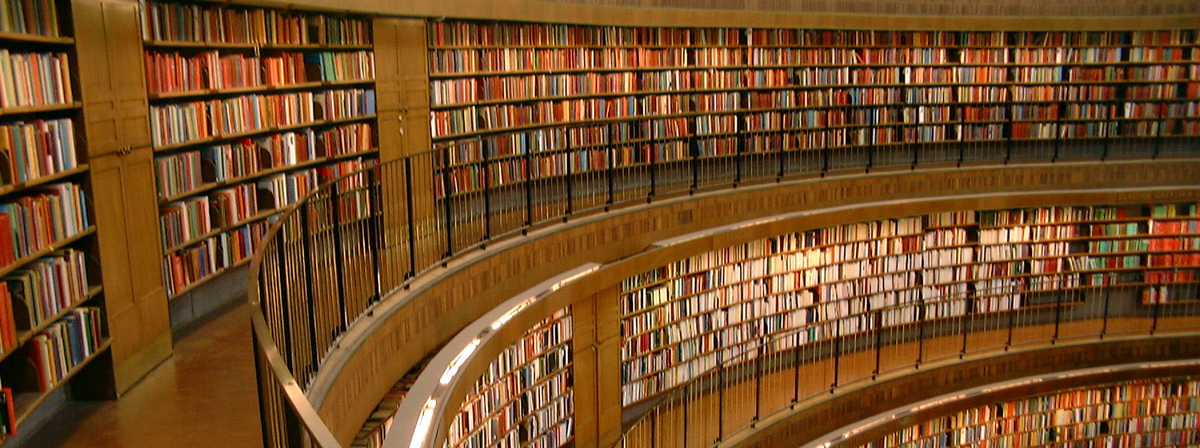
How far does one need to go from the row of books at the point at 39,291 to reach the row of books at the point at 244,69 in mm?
1002

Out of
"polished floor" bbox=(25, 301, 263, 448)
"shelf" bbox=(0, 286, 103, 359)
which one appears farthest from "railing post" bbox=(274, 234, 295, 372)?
"shelf" bbox=(0, 286, 103, 359)

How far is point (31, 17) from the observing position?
3.40 meters

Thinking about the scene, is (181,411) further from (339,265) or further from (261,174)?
(261,174)

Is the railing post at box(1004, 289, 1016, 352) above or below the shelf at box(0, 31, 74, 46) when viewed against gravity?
below

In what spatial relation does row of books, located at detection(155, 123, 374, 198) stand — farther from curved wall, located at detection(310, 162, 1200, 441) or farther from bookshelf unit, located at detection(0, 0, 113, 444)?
curved wall, located at detection(310, 162, 1200, 441)

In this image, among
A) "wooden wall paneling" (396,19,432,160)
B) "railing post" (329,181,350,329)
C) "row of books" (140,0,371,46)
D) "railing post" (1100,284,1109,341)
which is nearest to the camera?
"railing post" (329,181,350,329)

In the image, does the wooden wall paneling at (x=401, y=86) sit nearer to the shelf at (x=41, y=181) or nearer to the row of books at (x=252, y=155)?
the row of books at (x=252, y=155)

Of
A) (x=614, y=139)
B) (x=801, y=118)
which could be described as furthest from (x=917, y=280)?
(x=614, y=139)

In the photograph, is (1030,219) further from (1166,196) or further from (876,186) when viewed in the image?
(876,186)

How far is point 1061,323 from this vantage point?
1007 centimetres

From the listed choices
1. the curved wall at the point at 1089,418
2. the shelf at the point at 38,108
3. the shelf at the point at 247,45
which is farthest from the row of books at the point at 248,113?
the curved wall at the point at 1089,418

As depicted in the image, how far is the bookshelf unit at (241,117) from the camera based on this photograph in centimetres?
A: 443

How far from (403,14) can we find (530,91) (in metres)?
1.76

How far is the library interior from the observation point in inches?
142
